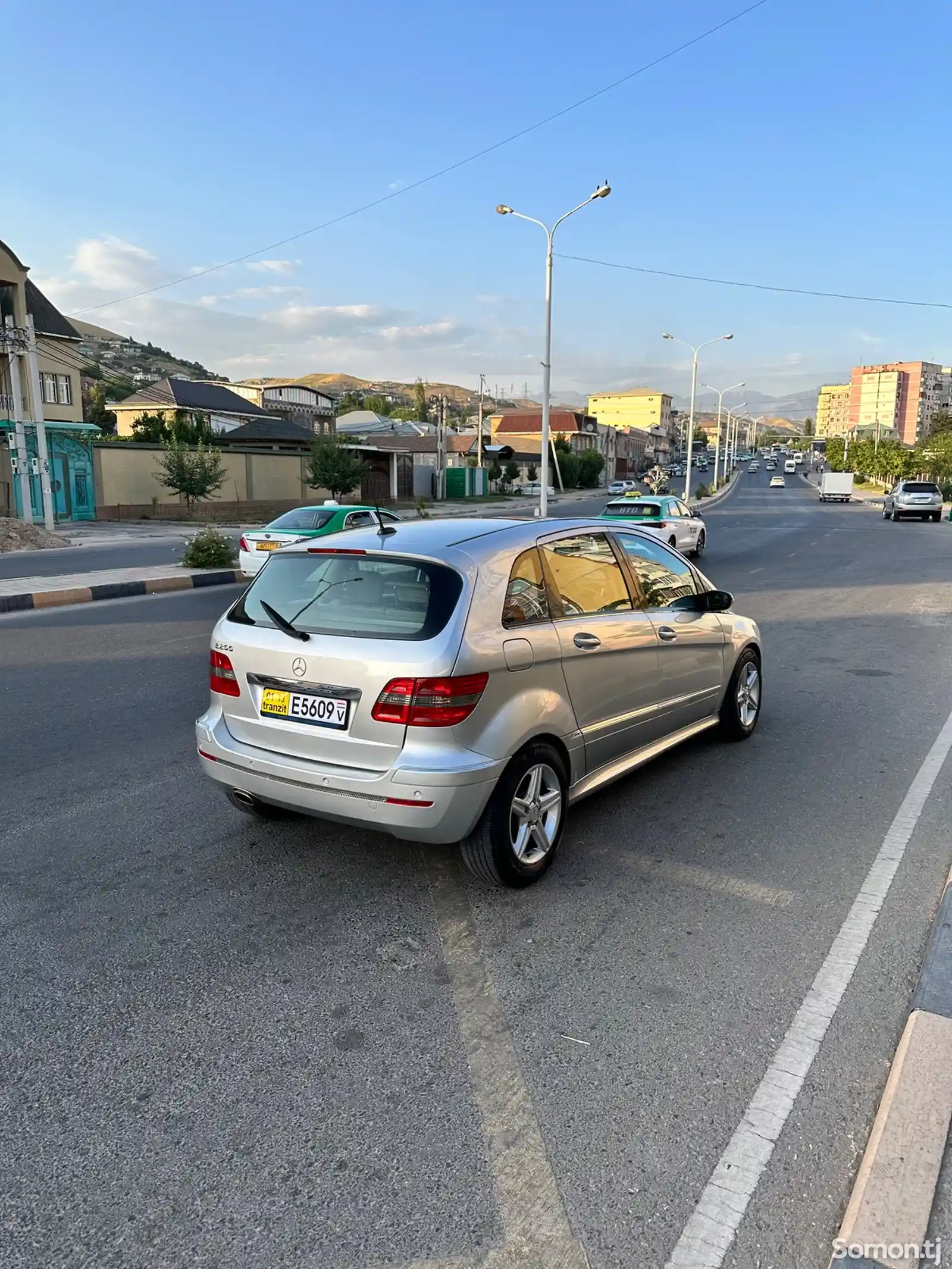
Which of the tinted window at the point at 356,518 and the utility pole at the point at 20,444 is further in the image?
the utility pole at the point at 20,444

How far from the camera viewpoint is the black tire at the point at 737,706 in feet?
19.9

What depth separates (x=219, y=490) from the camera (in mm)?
37000

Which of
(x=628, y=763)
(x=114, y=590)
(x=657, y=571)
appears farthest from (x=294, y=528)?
(x=628, y=763)

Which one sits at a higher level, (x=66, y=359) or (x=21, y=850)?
(x=66, y=359)

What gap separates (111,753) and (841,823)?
14.9 ft

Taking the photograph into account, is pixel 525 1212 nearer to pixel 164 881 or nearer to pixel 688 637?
pixel 164 881

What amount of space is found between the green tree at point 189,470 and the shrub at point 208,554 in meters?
15.7

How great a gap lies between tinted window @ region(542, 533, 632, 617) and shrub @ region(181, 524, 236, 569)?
45.1ft

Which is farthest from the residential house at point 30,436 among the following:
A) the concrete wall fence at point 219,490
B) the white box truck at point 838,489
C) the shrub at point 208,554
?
the white box truck at point 838,489

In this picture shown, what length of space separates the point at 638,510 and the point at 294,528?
729 centimetres

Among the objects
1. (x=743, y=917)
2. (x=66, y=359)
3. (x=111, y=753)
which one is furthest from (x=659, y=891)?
(x=66, y=359)

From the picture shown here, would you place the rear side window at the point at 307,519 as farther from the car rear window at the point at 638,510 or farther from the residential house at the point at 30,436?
the residential house at the point at 30,436

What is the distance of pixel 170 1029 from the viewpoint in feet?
9.73
